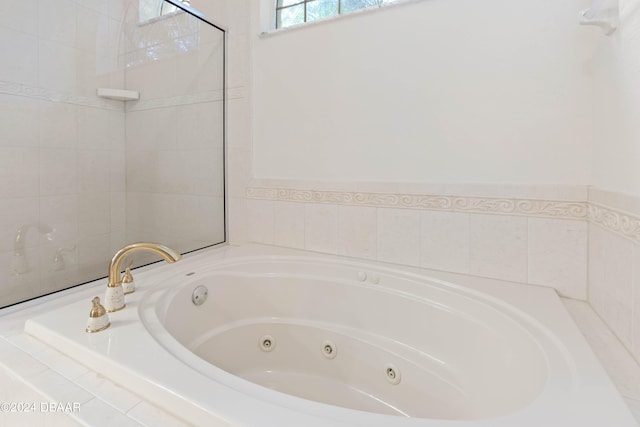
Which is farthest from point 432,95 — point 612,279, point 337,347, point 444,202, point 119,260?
point 119,260

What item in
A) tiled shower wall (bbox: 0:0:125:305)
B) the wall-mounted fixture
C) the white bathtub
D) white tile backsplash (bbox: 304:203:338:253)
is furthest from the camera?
white tile backsplash (bbox: 304:203:338:253)

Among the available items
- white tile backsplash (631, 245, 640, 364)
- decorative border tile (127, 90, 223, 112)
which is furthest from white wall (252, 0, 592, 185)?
white tile backsplash (631, 245, 640, 364)

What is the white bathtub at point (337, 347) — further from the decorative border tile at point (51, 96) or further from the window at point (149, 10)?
the window at point (149, 10)

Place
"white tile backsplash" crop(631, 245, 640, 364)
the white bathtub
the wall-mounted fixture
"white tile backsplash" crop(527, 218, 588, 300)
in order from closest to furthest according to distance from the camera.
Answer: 1. the white bathtub
2. "white tile backsplash" crop(631, 245, 640, 364)
3. the wall-mounted fixture
4. "white tile backsplash" crop(527, 218, 588, 300)

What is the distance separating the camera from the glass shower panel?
153 cm

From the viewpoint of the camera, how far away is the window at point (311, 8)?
64.2 inches

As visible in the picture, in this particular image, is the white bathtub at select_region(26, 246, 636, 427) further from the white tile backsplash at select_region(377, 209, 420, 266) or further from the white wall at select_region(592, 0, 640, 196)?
the white wall at select_region(592, 0, 640, 196)

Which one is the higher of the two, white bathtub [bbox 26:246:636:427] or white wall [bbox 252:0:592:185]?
white wall [bbox 252:0:592:185]

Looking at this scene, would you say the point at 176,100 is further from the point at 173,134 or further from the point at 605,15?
the point at 605,15

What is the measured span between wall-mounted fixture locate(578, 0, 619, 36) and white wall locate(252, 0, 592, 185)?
0.20 meters

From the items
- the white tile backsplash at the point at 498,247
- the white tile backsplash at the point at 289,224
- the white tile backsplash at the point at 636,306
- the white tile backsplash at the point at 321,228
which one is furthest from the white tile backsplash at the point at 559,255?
the white tile backsplash at the point at 289,224

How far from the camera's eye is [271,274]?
154cm

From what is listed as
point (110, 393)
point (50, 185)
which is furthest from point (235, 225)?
point (110, 393)

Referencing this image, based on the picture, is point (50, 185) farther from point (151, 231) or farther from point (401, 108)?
point (401, 108)
